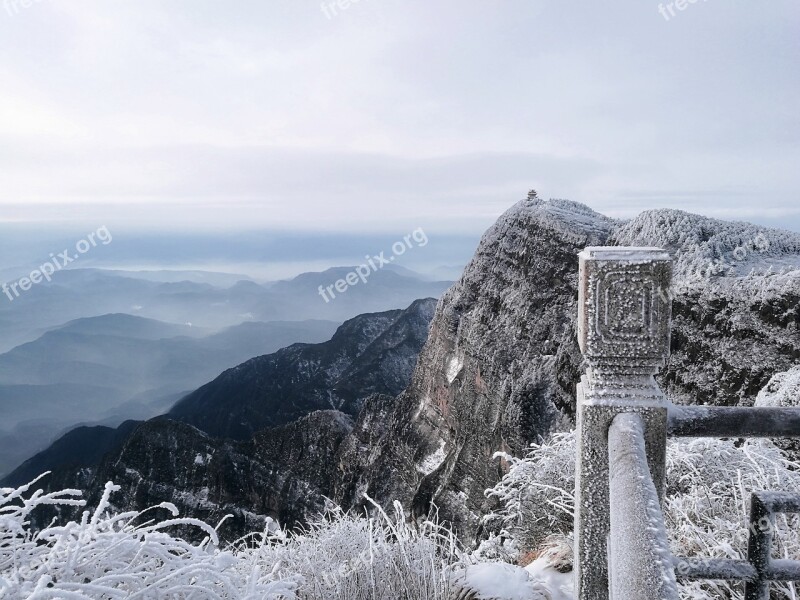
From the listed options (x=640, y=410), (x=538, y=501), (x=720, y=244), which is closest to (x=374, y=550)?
(x=640, y=410)

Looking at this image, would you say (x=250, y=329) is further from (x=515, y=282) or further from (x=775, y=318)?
(x=775, y=318)

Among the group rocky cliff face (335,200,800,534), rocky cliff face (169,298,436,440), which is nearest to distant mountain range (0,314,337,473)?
rocky cliff face (169,298,436,440)

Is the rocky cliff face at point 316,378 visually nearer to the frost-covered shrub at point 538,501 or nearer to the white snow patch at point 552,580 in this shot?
the frost-covered shrub at point 538,501

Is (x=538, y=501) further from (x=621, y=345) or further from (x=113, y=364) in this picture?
(x=113, y=364)

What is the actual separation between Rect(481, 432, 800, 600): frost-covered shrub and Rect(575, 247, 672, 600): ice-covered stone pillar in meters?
1.05

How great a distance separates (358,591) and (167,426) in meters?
43.8

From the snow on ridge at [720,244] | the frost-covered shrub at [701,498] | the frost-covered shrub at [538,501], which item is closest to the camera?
the frost-covered shrub at [701,498]

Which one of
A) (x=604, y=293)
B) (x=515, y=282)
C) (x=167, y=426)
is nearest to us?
(x=604, y=293)

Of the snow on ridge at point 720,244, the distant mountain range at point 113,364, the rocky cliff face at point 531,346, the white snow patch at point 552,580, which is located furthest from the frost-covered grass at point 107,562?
the distant mountain range at point 113,364

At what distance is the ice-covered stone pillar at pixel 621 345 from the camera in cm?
156

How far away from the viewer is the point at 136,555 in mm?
1610

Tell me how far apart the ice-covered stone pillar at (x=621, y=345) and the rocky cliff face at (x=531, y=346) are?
7.42 meters

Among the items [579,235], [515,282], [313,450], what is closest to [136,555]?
[579,235]

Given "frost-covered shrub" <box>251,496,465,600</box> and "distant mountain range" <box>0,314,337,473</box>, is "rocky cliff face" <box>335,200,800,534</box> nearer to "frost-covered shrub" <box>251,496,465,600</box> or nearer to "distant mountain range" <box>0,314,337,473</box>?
"frost-covered shrub" <box>251,496,465,600</box>
